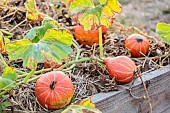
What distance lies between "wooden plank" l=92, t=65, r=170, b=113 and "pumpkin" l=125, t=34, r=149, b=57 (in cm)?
10

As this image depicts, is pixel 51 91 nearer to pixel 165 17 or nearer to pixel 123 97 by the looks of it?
pixel 123 97

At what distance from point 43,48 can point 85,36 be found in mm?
496

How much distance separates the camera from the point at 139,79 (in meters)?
1.36

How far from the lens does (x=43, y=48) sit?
108cm

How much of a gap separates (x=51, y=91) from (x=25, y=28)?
23.4 inches

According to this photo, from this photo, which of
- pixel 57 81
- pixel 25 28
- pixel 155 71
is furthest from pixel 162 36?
pixel 25 28

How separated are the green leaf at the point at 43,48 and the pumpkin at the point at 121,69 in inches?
8.3

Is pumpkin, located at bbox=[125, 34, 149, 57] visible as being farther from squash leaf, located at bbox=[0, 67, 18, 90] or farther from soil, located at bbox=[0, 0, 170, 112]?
squash leaf, located at bbox=[0, 67, 18, 90]

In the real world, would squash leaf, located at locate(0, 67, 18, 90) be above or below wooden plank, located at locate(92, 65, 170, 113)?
above

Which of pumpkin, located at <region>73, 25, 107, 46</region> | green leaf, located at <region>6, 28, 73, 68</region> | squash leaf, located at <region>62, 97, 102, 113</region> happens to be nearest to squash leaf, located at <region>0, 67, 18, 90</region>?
green leaf, located at <region>6, 28, 73, 68</region>

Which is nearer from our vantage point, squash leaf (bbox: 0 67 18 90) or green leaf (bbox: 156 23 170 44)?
squash leaf (bbox: 0 67 18 90)

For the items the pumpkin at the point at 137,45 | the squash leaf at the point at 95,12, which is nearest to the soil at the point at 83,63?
the pumpkin at the point at 137,45

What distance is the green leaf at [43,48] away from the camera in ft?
3.51

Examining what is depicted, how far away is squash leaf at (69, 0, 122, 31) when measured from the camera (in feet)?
4.21
